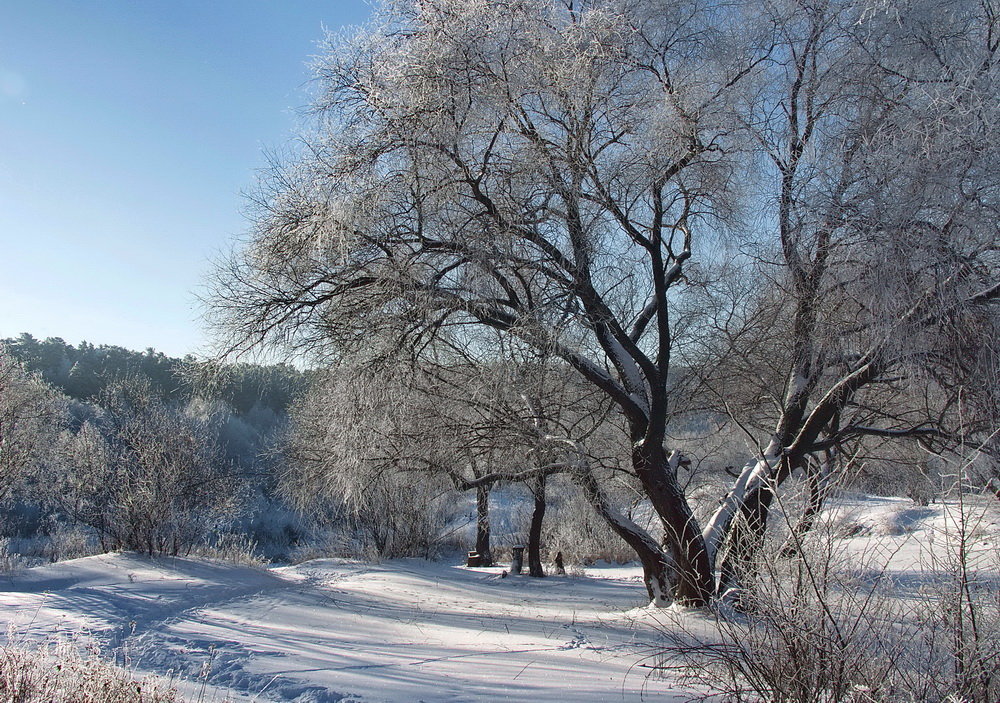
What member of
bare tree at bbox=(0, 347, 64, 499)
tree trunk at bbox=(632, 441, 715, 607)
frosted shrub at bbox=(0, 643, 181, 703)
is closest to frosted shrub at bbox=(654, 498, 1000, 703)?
frosted shrub at bbox=(0, 643, 181, 703)

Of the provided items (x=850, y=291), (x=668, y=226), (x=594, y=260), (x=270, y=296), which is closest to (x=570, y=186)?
(x=594, y=260)

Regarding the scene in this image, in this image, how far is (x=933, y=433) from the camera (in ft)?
25.3

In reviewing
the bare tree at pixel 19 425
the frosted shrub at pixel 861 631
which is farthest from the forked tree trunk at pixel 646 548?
the bare tree at pixel 19 425

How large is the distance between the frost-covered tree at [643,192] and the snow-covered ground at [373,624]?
6.27 ft

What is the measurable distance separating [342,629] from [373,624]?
0.56 m

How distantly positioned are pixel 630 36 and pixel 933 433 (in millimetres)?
5613

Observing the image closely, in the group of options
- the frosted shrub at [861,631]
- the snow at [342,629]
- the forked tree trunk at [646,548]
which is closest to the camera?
the frosted shrub at [861,631]

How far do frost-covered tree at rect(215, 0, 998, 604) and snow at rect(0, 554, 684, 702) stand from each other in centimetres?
217

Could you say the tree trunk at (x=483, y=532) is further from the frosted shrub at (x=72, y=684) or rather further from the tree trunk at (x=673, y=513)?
the frosted shrub at (x=72, y=684)

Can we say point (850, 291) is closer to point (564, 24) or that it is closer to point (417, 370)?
point (564, 24)

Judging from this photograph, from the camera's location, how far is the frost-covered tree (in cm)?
659

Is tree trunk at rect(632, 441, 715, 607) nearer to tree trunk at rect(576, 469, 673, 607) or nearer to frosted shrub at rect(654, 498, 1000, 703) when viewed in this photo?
tree trunk at rect(576, 469, 673, 607)

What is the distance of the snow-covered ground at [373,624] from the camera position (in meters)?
4.39

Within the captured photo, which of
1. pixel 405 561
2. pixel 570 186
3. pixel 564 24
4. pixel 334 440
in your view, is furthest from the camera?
pixel 405 561
